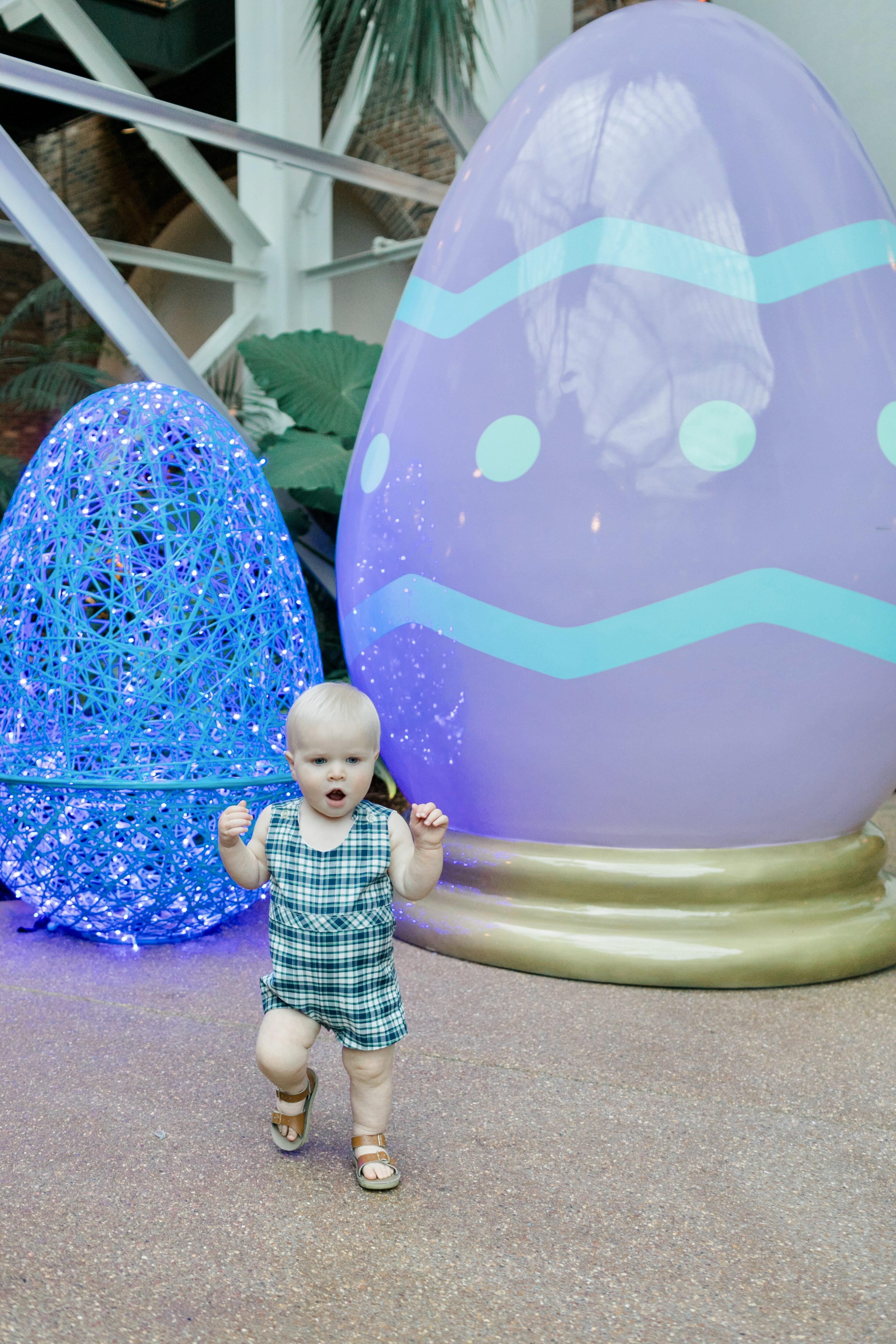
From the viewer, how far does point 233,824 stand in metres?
1.91

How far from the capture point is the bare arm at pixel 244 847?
6.27 feet

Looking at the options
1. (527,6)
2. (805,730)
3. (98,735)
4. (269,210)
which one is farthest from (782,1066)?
(527,6)

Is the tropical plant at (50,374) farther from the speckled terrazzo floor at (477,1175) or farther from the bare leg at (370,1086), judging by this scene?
the bare leg at (370,1086)

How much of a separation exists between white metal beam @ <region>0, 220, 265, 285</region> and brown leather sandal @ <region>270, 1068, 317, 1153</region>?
4938 millimetres

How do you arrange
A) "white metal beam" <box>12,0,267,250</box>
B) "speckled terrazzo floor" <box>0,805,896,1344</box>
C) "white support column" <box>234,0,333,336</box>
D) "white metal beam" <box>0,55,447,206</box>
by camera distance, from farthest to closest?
"white support column" <box>234,0,333,336</box>, "white metal beam" <box>12,0,267,250</box>, "white metal beam" <box>0,55,447,206</box>, "speckled terrazzo floor" <box>0,805,896,1344</box>

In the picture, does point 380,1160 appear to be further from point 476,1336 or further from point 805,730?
point 805,730

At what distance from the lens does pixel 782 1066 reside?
2.46m

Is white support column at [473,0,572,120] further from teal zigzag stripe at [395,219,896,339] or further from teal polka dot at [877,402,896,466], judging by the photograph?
teal polka dot at [877,402,896,466]

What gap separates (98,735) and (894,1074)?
221cm

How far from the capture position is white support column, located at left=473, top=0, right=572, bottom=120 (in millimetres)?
7184

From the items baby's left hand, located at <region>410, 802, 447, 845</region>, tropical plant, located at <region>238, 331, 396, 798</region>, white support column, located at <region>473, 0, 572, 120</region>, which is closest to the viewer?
baby's left hand, located at <region>410, 802, 447, 845</region>

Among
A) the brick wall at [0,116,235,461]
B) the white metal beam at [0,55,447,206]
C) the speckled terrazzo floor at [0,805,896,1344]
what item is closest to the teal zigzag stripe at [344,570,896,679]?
the speckled terrazzo floor at [0,805,896,1344]

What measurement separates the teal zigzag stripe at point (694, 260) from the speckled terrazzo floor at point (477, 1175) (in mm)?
1730

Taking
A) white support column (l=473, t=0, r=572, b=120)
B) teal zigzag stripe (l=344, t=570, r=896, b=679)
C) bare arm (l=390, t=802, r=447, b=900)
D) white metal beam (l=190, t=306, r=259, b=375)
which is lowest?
bare arm (l=390, t=802, r=447, b=900)
